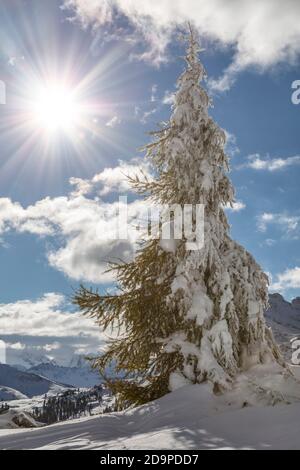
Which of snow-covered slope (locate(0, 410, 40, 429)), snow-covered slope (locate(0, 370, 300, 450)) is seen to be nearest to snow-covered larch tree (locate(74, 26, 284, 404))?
snow-covered slope (locate(0, 370, 300, 450))

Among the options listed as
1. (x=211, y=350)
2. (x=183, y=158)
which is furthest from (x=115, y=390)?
(x=183, y=158)

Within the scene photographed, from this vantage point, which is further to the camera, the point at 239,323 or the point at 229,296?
the point at 239,323

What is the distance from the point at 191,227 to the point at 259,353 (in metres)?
4.16

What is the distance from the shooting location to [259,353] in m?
11.7

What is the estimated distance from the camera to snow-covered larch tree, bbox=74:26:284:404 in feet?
36.5

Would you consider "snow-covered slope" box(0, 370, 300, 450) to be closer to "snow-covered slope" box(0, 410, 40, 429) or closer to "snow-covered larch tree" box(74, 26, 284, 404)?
"snow-covered larch tree" box(74, 26, 284, 404)

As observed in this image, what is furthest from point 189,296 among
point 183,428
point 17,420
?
point 17,420

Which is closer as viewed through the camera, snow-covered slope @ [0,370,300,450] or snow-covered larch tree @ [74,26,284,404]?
snow-covered slope @ [0,370,300,450]

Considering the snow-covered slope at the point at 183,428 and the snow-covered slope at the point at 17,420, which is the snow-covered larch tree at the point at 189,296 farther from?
the snow-covered slope at the point at 17,420

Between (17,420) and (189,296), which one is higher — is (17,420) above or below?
below

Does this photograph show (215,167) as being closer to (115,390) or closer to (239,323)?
(239,323)

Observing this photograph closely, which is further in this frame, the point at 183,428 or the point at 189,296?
the point at 189,296

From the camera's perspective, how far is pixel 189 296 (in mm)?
11680

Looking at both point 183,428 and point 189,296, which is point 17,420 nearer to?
point 189,296
